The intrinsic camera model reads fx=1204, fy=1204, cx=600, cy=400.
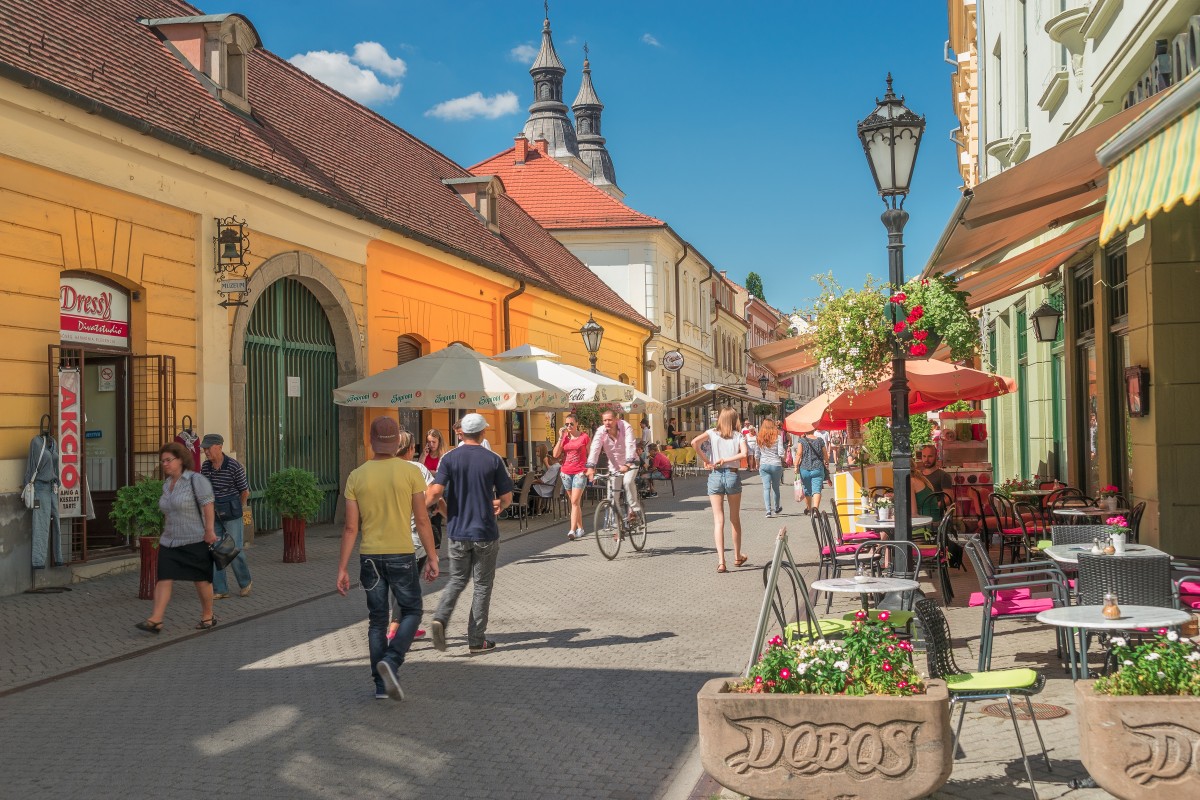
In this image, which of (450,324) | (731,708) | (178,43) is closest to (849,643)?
(731,708)

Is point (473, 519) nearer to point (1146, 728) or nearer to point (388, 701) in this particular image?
point (388, 701)

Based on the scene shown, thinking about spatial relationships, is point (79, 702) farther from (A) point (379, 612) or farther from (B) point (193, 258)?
(B) point (193, 258)

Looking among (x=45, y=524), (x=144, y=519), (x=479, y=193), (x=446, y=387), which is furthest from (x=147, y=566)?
(x=479, y=193)

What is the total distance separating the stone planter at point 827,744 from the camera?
13.8 feet

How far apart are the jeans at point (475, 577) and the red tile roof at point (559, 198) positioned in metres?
33.0

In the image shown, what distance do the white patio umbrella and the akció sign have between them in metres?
4.31

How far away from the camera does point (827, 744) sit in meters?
4.29

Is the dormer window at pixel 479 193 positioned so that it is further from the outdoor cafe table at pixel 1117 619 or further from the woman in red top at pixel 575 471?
the outdoor cafe table at pixel 1117 619

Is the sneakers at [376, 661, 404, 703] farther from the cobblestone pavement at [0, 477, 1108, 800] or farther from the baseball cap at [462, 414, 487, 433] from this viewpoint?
the baseball cap at [462, 414, 487, 433]

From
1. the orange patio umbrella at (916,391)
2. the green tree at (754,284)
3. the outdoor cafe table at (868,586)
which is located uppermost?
the green tree at (754,284)

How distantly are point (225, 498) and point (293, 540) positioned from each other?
103 inches

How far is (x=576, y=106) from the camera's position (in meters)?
75.8

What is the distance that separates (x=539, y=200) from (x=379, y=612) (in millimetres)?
36037

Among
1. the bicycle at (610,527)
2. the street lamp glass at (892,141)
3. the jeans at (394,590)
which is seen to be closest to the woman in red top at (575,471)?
the bicycle at (610,527)
